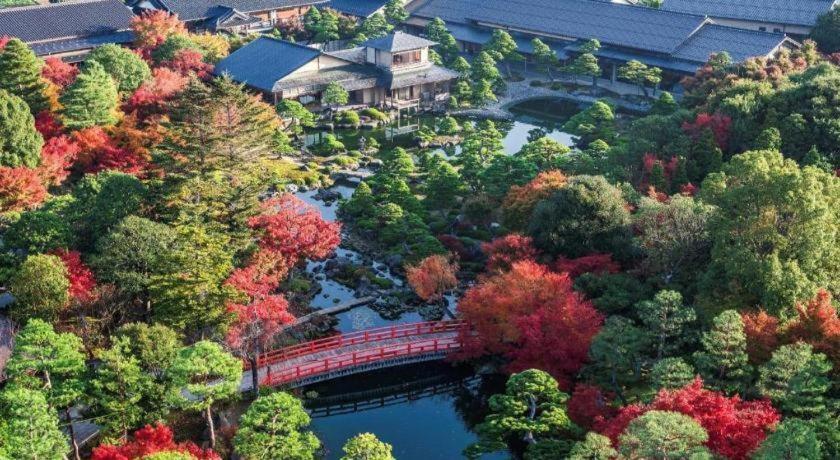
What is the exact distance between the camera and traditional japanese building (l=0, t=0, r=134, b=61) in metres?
55.2

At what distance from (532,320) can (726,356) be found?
5.33 m

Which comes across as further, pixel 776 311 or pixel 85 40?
pixel 85 40

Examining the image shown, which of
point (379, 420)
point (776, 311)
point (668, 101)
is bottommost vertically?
point (379, 420)

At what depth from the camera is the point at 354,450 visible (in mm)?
18922

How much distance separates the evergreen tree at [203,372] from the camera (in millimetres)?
21297

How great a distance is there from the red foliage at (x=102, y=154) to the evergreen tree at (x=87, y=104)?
0.52m

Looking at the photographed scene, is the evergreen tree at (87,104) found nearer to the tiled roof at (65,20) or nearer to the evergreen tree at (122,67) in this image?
the evergreen tree at (122,67)

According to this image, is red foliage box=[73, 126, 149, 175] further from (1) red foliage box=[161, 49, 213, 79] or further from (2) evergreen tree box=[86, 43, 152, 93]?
(1) red foliage box=[161, 49, 213, 79]

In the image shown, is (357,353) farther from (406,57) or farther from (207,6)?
(207,6)

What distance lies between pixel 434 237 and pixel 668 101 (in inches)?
791

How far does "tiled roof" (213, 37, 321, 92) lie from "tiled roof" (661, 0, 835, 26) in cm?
3134

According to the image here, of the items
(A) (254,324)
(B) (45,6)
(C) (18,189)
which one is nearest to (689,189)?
(A) (254,324)

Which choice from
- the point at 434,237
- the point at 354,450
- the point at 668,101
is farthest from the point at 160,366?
the point at 668,101

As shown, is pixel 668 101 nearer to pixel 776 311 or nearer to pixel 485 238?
pixel 485 238
